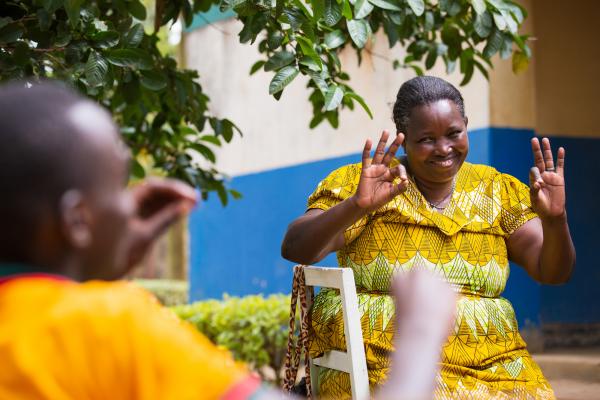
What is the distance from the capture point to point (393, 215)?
3105mm

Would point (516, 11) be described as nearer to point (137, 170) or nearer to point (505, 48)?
point (505, 48)

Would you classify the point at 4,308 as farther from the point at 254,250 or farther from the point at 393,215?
the point at 254,250

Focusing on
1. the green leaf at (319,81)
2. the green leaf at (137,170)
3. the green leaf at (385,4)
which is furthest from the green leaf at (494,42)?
the green leaf at (137,170)

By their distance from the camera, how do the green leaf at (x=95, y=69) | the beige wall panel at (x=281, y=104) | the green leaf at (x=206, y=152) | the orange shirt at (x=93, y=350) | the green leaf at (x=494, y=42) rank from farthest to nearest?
the beige wall panel at (x=281, y=104)
the green leaf at (x=206, y=152)
the green leaf at (x=494, y=42)
the green leaf at (x=95, y=69)
the orange shirt at (x=93, y=350)

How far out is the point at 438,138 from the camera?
10.1ft

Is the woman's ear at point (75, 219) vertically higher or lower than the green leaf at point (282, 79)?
lower

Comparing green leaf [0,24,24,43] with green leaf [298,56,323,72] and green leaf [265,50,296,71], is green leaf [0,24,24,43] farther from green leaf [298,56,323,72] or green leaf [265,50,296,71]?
green leaf [298,56,323,72]

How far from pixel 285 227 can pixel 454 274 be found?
5348 mm

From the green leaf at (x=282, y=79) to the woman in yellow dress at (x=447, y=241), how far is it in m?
0.43

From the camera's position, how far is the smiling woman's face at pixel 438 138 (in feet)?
10.1

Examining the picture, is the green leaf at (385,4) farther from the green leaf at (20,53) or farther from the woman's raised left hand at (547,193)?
the green leaf at (20,53)

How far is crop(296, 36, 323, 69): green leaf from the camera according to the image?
11.5 ft

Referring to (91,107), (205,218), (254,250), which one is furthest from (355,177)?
(205,218)

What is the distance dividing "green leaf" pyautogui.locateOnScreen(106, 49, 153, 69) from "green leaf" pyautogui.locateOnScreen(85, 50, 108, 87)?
39mm
